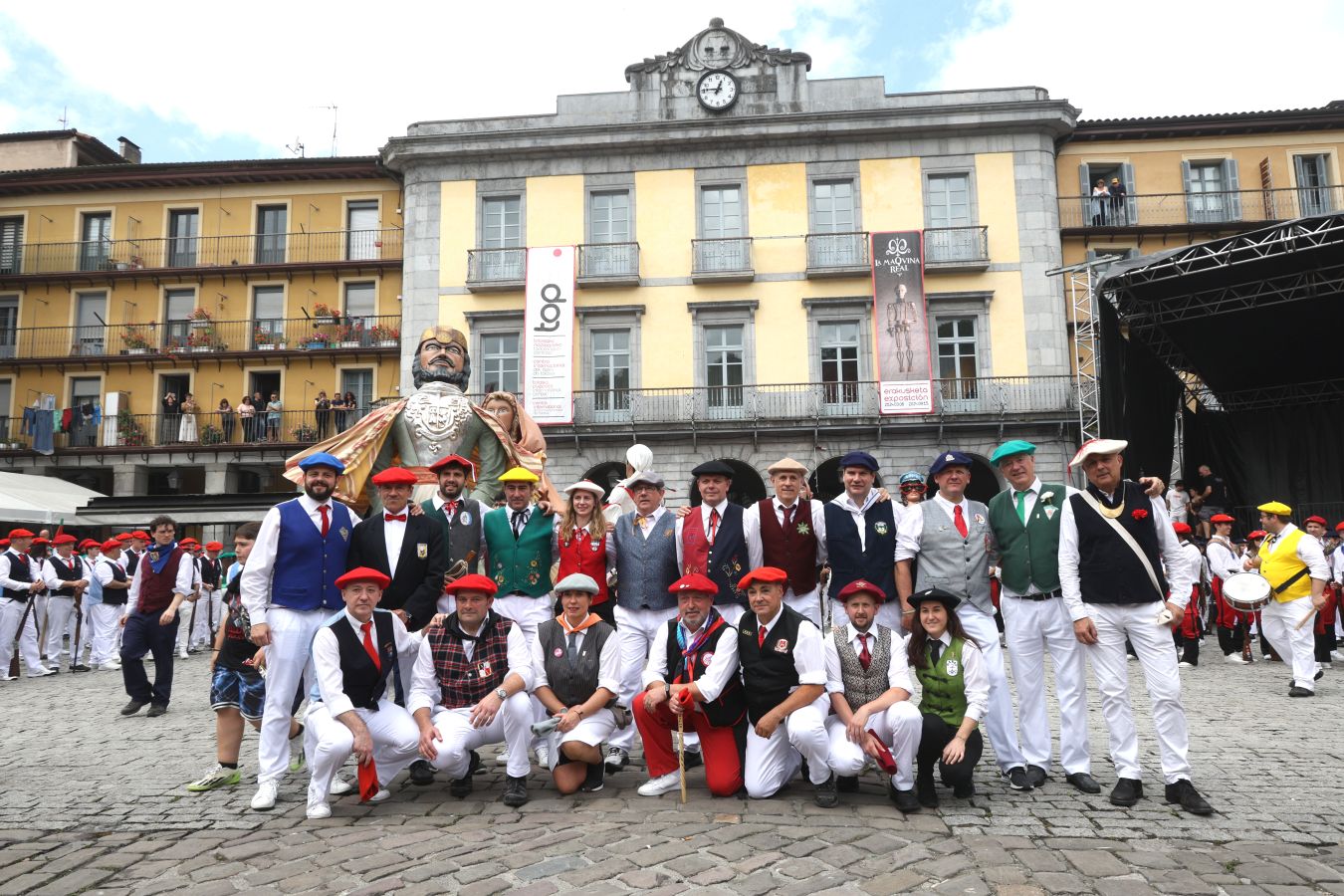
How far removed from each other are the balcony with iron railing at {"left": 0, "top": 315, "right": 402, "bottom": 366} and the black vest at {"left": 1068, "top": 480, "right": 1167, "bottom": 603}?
24093 mm

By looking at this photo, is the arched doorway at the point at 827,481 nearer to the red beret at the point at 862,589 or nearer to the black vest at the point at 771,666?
the red beret at the point at 862,589

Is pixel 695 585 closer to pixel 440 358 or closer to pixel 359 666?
pixel 359 666

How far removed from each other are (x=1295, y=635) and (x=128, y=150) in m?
37.0

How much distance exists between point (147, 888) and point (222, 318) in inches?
1071

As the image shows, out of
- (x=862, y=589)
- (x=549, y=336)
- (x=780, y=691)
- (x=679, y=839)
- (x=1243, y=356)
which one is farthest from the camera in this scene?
(x=549, y=336)

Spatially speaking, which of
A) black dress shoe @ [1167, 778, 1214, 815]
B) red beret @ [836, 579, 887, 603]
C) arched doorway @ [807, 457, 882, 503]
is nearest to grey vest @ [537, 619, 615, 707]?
red beret @ [836, 579, 887, 603]

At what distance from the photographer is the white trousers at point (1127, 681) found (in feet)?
16.8

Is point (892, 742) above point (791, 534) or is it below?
below

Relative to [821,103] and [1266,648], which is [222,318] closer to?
[821,103]

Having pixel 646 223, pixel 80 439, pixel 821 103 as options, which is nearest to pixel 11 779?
pixel 646 223

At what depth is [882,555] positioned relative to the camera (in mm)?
6285

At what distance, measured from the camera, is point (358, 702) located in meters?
5.48

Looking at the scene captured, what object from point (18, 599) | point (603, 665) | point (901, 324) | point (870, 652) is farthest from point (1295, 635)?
point (901, 324)

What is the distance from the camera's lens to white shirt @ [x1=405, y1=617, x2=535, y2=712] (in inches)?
224
